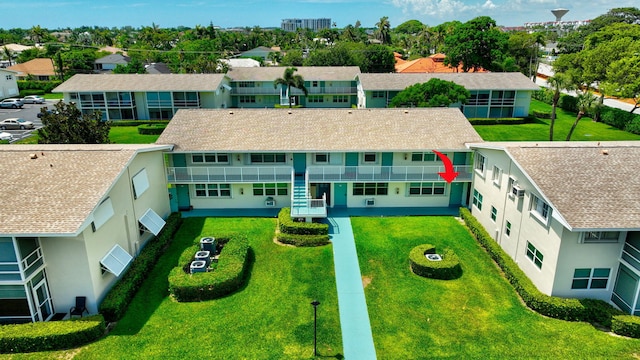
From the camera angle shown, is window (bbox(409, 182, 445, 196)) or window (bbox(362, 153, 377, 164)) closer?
window (bbox(362, 153, 377, 164))

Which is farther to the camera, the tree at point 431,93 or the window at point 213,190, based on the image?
the tree at point 431,93

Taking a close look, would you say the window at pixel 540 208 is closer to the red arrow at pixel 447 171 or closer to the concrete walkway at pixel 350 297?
the red arrow at pixel 447 171

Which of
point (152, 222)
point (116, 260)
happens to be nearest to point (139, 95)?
point (152, 222)

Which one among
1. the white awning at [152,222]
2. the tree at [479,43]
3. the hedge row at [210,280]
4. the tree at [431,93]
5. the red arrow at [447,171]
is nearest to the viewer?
the hedge row at [210,280]

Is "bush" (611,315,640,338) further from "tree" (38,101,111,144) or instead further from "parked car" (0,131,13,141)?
"parked car" (0,131,13,141)

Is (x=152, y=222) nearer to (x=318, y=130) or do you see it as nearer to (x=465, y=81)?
(x=318, y=130)

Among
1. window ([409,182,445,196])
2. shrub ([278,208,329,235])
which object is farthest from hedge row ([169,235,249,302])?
window ([409,182,445,196])

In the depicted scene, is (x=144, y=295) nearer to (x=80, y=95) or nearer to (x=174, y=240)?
(x=174, y=240)

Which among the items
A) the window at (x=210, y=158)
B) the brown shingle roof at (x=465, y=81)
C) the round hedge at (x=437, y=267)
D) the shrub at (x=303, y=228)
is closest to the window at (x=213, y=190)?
the window at (x=210, y=158)
